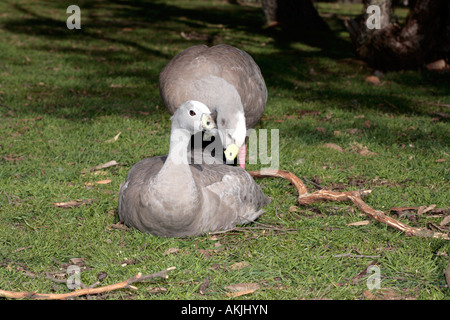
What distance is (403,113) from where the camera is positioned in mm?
7875

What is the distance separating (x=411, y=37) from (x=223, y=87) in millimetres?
5900

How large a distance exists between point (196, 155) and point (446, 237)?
232cm

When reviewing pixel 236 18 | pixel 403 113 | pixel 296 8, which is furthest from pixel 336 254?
pixel 236 18

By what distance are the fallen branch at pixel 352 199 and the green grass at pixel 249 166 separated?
7cm

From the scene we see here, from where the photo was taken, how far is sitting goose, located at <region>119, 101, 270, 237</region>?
3.89m

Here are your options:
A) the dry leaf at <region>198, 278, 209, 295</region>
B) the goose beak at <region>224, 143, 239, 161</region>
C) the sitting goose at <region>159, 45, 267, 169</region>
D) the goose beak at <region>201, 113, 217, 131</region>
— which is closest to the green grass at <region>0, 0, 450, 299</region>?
the dry leaf at <region>198, 278, 209, 295</region>

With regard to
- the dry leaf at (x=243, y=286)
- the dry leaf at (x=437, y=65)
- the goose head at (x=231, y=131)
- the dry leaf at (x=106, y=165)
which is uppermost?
the dry leaf at (x=437, y=65)

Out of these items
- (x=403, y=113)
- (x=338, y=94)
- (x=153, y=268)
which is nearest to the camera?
(x=153, y=268)

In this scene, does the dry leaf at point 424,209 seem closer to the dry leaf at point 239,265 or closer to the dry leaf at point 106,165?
the dry leaf at point 239,265

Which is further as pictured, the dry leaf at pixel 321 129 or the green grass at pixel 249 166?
the dry leaf at pixel 321 129

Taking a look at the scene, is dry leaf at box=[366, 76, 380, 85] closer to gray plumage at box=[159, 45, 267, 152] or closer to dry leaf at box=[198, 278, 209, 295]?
gray plumage at box=[159, 45, 267, 152]

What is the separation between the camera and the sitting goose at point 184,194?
3889 mm

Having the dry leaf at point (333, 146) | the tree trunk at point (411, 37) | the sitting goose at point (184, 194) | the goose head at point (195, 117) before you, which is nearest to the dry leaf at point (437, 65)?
the tree trunk at point (411, 37)
